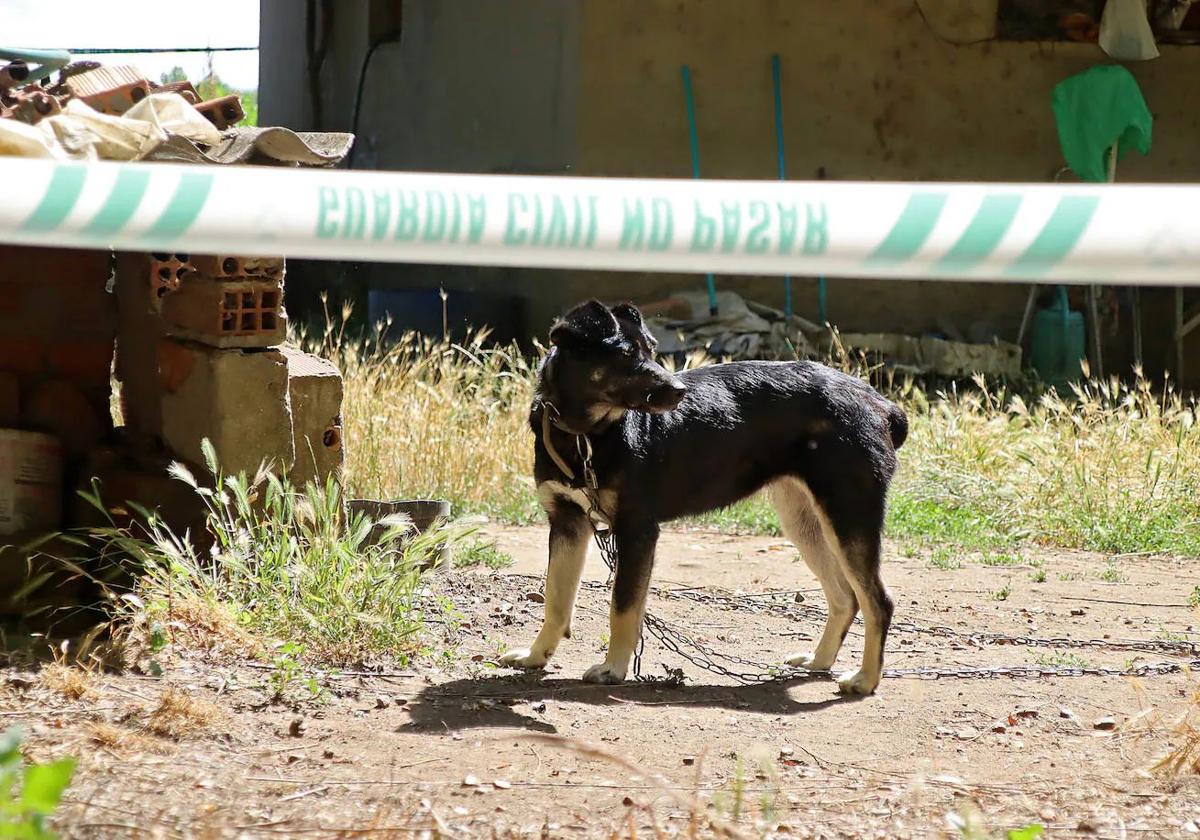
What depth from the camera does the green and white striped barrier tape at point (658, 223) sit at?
2502 millimetres

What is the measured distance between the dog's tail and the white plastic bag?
7.38 meters

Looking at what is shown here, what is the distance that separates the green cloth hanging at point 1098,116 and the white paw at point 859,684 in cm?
741

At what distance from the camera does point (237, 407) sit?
5.40 m

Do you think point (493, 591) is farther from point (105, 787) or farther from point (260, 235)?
point (260, 235)

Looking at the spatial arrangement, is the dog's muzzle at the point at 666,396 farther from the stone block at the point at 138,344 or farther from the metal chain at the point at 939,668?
the stone block at the point at 138,344

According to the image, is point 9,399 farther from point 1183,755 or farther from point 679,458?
point 1183,755

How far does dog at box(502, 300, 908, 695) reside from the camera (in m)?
4.88

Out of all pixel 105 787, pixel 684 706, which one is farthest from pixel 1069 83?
pixel 105 787

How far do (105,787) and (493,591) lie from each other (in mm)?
3007

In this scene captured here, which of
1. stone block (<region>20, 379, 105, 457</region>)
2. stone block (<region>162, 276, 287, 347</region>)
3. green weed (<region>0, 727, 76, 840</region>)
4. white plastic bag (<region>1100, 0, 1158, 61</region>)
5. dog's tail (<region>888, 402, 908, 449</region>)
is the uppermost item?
white plastic bag (<region>1100, 0, 1158, 61</region>)

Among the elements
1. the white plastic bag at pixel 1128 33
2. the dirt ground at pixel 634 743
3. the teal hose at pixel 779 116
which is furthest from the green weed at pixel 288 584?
the white plastic bag at pixel 1128 33

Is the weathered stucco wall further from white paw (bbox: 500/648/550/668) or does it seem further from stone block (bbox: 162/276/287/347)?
white paw (bbox: 500/648/550/668)

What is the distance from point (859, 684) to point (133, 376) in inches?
132

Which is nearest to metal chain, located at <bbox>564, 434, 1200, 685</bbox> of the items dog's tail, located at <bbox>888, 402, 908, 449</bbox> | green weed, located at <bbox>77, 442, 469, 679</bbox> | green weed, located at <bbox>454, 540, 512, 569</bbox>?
green weed, located at <bbox>77, 442, 469, 679</bbox>
